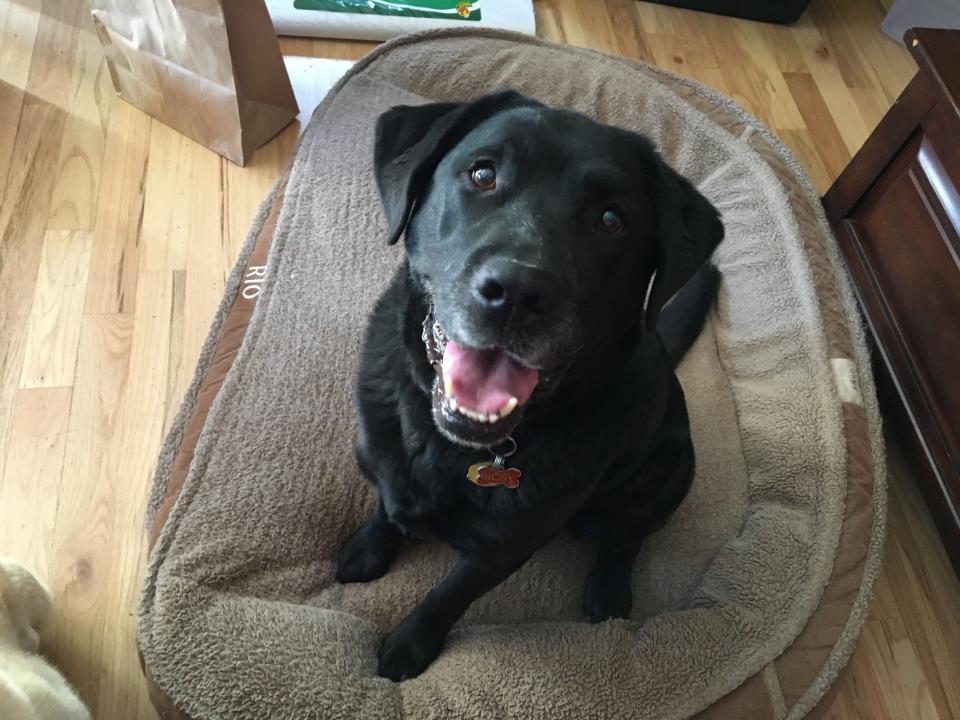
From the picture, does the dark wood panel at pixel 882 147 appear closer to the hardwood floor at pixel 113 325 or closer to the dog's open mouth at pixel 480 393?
the hardwood floor at pixel 113 325

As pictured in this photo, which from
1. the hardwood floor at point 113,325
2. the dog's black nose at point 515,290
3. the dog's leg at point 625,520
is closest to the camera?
the dog's black nose at point 515,290

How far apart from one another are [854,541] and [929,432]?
425 millimetres

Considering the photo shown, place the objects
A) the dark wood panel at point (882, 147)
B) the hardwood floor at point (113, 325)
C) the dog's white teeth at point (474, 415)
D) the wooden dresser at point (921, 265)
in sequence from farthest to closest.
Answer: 1. the dark wood panel at point (882, 147)
2. the wooden dresser at point (921, 265)
3. the hardwood floor at point (113, 325)
4. the dog's white teeth at point (474, 415)

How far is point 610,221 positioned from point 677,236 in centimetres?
10

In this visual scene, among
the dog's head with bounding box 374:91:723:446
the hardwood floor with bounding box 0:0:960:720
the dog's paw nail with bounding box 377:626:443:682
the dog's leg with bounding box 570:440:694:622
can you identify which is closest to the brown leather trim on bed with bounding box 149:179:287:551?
the hardwood floor with bounding box 0:0:960:720

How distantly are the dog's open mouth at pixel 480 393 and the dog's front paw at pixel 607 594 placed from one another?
0.57m

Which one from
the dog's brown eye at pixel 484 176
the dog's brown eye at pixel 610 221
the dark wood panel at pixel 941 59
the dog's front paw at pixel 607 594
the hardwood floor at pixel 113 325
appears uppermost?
the dark wood panel at pixel 941 59

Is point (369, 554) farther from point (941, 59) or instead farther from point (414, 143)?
point (941, 59)

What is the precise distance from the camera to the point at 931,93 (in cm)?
181

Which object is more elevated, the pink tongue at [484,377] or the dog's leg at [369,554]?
the pink tongue at [484,377]

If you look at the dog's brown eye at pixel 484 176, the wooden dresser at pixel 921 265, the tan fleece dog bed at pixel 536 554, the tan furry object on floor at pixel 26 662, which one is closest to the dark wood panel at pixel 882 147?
the wooden dresser at pixel 921 265

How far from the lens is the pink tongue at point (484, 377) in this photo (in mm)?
1032

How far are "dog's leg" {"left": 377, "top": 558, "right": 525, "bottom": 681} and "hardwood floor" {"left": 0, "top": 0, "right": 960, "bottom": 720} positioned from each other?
0.47 meters

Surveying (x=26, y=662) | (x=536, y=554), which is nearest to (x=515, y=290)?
(x=536, y=554)
